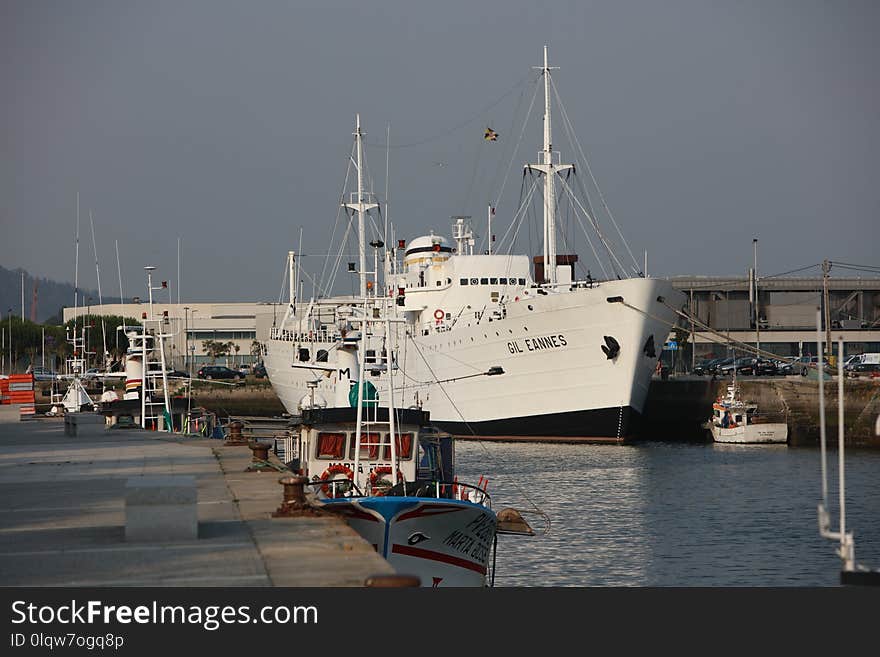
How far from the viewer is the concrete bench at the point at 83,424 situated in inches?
1465

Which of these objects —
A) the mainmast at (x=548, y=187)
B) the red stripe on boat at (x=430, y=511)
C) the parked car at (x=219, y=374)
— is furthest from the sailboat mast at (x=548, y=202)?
the parked car at (x=219, y=374)

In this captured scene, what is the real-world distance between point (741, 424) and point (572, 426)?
8.45m

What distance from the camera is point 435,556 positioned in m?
19.4

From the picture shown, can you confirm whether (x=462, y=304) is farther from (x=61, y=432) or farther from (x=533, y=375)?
(x=61, y=432)

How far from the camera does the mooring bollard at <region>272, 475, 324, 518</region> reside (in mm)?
15750

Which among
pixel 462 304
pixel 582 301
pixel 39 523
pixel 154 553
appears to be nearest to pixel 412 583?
pixel 154 553

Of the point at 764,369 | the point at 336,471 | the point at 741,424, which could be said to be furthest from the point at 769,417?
the point at 336,471

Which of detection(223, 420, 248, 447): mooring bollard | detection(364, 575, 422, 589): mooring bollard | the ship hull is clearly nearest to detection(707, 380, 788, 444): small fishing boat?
the ship hull

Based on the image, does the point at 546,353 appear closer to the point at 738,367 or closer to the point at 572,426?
the point at 572,426

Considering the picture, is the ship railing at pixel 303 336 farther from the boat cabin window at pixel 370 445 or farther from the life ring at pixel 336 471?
the life ring at pixel 336 471

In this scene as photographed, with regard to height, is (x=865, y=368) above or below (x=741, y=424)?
above

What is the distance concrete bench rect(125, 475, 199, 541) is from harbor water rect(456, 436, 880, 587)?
396 inches

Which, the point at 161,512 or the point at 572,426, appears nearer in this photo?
the point at 161,512
